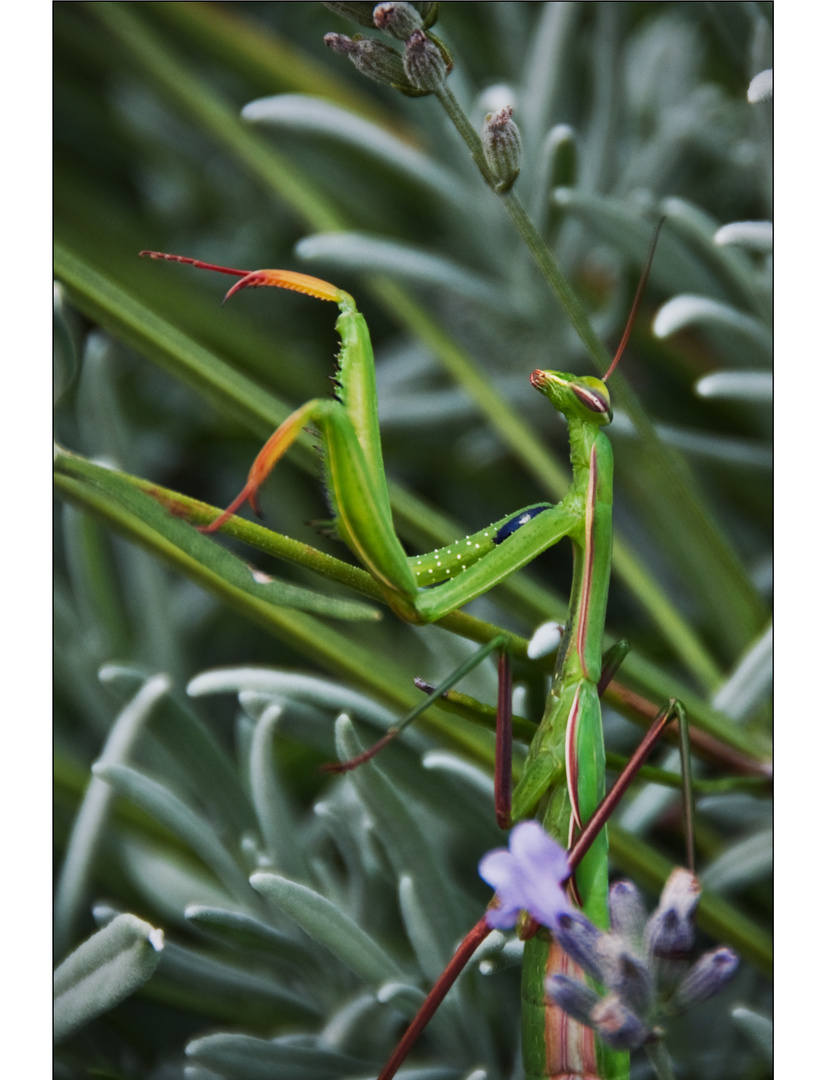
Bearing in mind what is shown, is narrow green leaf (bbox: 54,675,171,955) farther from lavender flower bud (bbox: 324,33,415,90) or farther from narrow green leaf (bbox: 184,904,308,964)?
lavender flower bud (bbox: 324,33,415,90)

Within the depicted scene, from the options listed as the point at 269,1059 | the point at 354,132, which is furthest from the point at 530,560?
the point at 354,132

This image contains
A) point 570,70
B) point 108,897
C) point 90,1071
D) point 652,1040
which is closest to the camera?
point 652,1040

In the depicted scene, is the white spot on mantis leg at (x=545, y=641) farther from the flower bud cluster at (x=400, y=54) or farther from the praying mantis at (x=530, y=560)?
the flower bud cluster at (x=400, y=54)

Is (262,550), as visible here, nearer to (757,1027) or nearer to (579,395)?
(579,395)

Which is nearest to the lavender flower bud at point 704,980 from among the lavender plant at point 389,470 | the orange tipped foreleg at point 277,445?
the lavender plant at point 389,470

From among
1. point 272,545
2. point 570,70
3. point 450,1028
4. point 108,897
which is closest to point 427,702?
point 272,545

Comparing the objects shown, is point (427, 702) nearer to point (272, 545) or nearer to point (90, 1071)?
point (272, 545)
